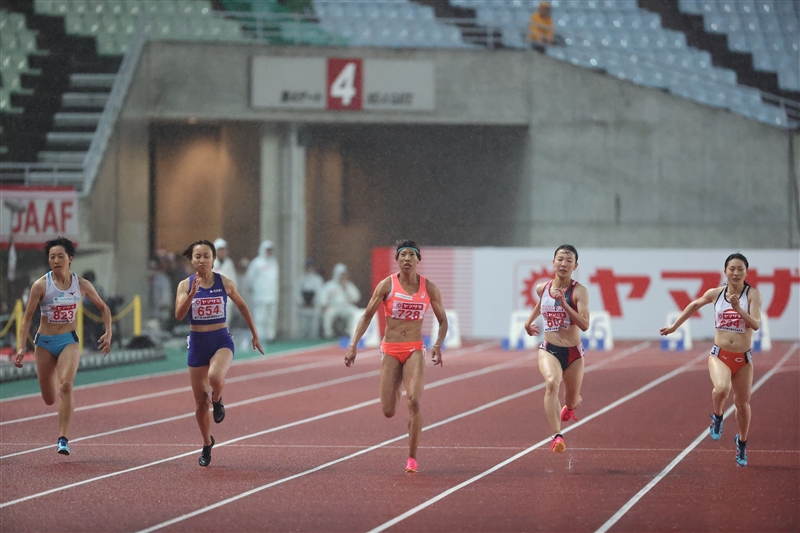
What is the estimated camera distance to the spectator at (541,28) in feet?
94.1

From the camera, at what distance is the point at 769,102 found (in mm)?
32312

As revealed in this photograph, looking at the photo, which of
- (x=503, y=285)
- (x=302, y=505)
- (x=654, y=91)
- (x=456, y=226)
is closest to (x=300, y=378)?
(x=503, y=285)

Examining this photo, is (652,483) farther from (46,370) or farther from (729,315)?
(46,370)

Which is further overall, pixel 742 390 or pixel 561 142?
pixel 561 142

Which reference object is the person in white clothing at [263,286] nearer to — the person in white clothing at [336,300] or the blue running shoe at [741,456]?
the person in white clothing at [336,300]

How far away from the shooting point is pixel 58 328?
403 inches

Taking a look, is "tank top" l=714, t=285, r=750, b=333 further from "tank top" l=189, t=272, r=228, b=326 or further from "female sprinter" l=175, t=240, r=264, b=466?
"tank top" l=189, t=272, r=228, b=326

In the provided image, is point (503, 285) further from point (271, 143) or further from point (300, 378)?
point (300, 378)

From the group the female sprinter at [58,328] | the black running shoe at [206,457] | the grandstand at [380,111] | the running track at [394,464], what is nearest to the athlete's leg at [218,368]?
the black running shoe at [206,457]

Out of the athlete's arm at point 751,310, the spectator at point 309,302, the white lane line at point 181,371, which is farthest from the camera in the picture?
the spectator at point 309,302

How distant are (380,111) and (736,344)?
61.6ft

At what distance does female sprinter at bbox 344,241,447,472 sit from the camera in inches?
368

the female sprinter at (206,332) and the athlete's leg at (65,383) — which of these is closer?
the female sprinter at (206,332)

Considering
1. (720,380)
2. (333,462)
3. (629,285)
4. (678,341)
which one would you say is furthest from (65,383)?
(629,285)
